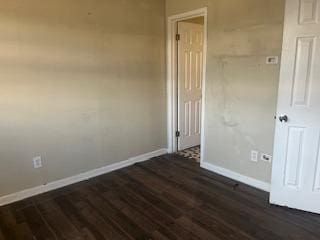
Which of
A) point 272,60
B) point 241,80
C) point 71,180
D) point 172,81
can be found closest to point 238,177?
point 241,80

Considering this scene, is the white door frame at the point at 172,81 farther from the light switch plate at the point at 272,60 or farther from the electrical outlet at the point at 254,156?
the light switch plate at the point at 272,60

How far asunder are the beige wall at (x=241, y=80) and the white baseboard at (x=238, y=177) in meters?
0.06

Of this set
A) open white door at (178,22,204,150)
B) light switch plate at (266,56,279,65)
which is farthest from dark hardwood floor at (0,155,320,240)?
light switch plate at (266,56,279,65)

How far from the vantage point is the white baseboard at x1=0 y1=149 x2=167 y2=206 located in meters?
2.58

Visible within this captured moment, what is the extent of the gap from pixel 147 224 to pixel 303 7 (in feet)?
7.62

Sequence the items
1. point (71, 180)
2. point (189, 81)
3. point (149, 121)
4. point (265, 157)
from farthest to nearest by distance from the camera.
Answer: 1. point (189, 81)
2. point (149, 121)
3. point (71, 180)
4. point (265, 157)

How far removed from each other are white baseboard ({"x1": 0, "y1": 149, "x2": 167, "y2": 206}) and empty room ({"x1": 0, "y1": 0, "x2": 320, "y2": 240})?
15 millimetres

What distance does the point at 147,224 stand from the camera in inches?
86.1

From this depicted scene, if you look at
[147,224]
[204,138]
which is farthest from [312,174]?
[147,224]

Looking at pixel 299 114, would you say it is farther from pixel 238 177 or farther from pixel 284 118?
pixel 238 177

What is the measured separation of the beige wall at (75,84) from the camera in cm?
245

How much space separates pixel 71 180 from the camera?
9.74ft

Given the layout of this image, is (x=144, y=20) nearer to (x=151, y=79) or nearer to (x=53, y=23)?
(x=151, y=79)

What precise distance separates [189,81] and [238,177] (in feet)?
5.50
